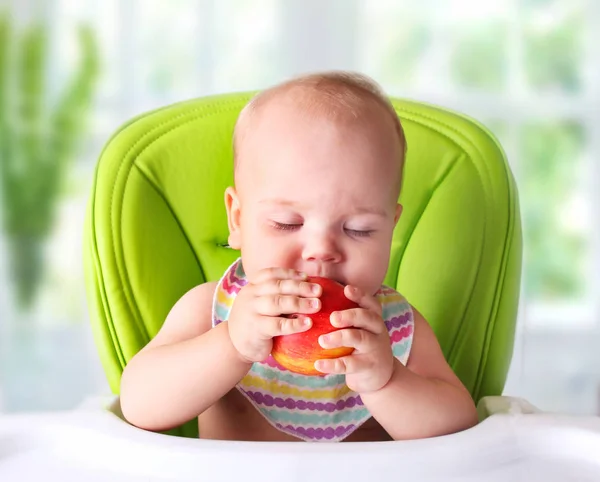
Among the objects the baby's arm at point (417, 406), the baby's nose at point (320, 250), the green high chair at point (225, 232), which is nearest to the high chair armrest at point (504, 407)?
the baby's arm at point (417, 406)

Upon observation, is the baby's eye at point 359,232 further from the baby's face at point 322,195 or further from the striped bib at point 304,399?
the striped bib at point 304,399

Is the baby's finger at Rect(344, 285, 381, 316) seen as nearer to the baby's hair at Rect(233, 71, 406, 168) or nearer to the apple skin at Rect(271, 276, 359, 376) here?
the apple skin at Rect(271, 276, 359, 376)

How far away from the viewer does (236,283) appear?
1101 millimetres

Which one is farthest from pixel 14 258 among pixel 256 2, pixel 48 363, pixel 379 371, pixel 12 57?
pixel 379 371

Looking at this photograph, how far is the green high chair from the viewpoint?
45.9 inches

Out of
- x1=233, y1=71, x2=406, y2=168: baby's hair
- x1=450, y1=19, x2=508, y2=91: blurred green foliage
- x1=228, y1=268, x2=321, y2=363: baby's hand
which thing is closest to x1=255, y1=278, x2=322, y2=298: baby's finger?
x1=228, y1=268, x2=321, y2=363: baby's hand

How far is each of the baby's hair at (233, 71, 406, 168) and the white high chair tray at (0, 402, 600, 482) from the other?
0.35 meters

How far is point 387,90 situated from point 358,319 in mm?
2236

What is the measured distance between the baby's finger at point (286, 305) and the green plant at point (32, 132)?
2.14 meters

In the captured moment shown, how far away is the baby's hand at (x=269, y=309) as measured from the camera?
797 millimetres

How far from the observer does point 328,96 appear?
0.95 meters

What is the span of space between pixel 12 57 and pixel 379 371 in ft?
7.59

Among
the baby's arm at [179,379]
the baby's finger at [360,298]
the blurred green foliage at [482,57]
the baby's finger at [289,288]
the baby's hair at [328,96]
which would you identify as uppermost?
the blurred green foliage at [482,57]

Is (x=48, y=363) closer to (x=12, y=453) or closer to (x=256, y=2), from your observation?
(x=256, y=2)
